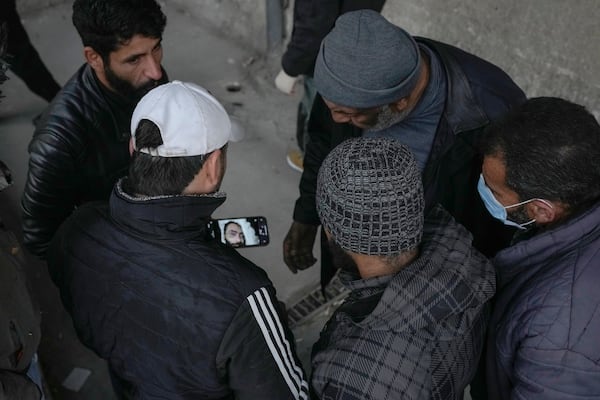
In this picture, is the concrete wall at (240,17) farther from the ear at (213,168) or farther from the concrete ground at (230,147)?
the ear at (213,168)

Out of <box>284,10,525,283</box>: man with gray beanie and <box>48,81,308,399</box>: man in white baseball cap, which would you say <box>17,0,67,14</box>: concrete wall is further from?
<box>48,81,308,399</box>: man in white baseball cap

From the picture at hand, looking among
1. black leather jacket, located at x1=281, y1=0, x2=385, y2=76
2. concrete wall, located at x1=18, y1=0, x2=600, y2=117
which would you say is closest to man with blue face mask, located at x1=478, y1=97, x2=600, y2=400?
black leather jacket, located at x1=281, y1=0, x2=385, y2=76

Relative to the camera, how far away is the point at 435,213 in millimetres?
1884

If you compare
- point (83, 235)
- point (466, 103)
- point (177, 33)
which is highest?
point (466, 103)

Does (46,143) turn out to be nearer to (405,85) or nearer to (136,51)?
(136,51)

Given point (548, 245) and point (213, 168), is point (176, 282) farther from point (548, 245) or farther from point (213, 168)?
point (548, 245)

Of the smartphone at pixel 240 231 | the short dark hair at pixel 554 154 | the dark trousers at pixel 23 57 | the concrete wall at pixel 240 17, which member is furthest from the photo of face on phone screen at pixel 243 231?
the concrete wall at pixel 240 17

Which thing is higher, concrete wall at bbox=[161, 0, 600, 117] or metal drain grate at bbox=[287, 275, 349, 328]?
concrete wall at bbox=[161, 0, 600, 117]

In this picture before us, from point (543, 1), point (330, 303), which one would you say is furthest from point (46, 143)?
point (543, 1)

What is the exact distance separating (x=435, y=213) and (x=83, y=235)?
43.1 inches

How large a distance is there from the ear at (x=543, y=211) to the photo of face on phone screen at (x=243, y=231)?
1014 mm

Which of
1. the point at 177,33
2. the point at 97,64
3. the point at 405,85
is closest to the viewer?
the point at 405,85

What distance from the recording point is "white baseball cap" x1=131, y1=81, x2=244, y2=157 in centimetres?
170

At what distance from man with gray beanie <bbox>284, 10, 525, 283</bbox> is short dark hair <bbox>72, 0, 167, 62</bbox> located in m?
0.80
